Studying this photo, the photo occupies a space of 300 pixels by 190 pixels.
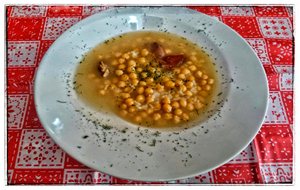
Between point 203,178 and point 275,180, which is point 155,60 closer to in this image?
point 203,178

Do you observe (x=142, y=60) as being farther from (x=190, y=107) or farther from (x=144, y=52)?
(x=190, y=107)

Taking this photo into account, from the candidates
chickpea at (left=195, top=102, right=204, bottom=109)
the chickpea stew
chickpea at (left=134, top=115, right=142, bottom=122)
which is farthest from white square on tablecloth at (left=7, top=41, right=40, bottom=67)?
chickpea at (left=195, top=102, right=204, bottom=109)

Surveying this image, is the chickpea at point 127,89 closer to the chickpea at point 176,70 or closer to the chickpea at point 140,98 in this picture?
the chickpea at point 140,98

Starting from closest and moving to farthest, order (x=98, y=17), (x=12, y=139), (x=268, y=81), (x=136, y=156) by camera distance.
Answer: (x=136, y=156) → (x=12, y=139) → (x=268, y=81) → (x=98, y=17)

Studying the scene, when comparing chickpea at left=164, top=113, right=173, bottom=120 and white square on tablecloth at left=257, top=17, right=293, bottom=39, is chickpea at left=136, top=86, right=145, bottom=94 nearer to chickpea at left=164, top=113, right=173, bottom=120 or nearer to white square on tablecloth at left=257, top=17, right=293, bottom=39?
chickpea at left=164, top=113, right=173, bottom=120

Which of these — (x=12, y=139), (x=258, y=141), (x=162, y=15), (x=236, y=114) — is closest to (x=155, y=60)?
(x=162, y=15)

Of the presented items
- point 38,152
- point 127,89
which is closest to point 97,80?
point 127,89
